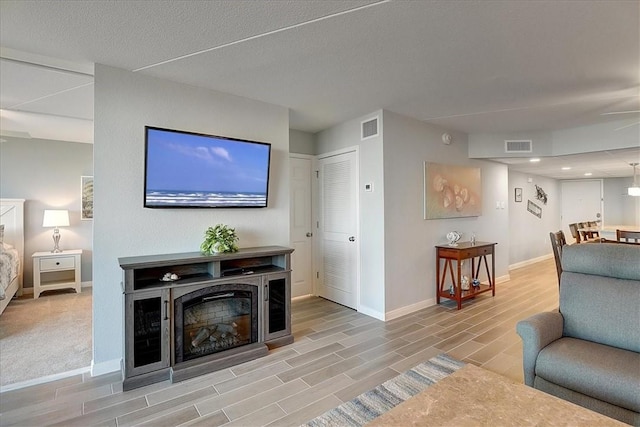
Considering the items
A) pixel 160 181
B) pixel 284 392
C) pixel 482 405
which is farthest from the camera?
pixel 160 181

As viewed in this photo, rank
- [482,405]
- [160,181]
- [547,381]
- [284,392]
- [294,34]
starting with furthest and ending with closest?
[160,181], [284,392], [294,34], [547,381], [482,405]

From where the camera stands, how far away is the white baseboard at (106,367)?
2.48 metres

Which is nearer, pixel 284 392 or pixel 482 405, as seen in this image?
pixel 482 405

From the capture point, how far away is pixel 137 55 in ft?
7.67

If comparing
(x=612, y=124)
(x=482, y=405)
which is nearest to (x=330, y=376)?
(x=482, y=405)

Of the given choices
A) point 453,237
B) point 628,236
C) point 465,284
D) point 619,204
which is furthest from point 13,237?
point 619,204

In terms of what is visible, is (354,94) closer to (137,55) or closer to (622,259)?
(137,55)

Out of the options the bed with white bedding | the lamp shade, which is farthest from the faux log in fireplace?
the lamp shade

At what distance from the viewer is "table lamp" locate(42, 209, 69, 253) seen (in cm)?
478

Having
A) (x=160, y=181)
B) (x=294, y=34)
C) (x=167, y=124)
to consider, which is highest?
(x=294, y=34)

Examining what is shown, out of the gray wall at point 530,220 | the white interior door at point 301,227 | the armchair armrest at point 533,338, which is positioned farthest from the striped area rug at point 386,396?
the gray wall at point 530,220

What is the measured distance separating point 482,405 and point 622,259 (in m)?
1.69

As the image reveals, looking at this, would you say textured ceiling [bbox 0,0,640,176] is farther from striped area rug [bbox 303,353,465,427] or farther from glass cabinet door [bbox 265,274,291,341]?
striped area rug [bbox 303,353,465,427]

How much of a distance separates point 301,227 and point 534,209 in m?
6.27
